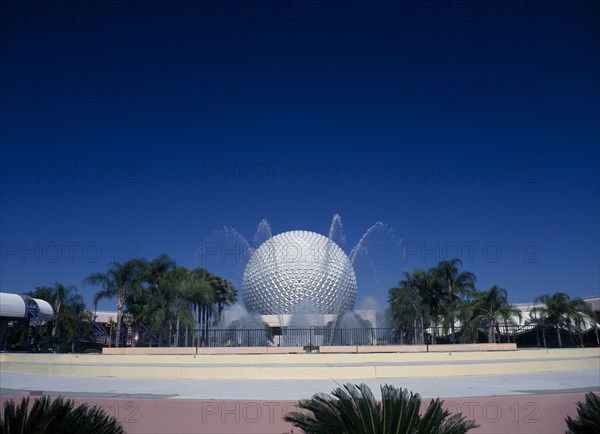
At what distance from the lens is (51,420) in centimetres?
607

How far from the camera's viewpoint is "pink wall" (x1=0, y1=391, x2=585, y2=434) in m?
7.46

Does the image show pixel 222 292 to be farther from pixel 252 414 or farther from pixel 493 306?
pixel 252 414

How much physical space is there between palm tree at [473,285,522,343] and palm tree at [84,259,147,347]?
27025mm

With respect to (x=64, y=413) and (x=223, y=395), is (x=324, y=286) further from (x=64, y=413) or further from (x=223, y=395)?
(x=64, y=413)

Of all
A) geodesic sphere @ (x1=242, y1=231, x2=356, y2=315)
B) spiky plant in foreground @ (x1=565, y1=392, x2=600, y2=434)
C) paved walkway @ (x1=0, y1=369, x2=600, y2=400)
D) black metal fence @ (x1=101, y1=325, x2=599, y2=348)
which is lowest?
spiky plant in foreground @ (x1=565, y1=392, x2=600, y2=434)

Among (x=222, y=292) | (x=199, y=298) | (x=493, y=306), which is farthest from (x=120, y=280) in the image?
(x=493, y=306)

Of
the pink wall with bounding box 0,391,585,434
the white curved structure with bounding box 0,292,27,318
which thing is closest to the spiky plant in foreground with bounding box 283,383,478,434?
the pink wall with bounding box 0,391,585,434

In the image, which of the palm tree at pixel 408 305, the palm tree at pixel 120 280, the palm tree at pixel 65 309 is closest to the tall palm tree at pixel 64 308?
the palm tree at pixel 65 309

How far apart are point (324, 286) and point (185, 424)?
3333cm

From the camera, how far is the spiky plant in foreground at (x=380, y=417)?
5.88m

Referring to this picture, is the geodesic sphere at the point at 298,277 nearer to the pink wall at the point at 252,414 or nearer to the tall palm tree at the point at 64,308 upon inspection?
the tall palm tree at the point at 64,308

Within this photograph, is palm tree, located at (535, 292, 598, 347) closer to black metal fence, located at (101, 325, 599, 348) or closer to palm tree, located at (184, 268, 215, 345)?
black metal fence, located at (101, 325, 599, 348)

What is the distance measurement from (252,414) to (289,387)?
4365mm

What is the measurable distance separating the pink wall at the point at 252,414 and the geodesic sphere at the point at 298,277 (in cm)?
3245
